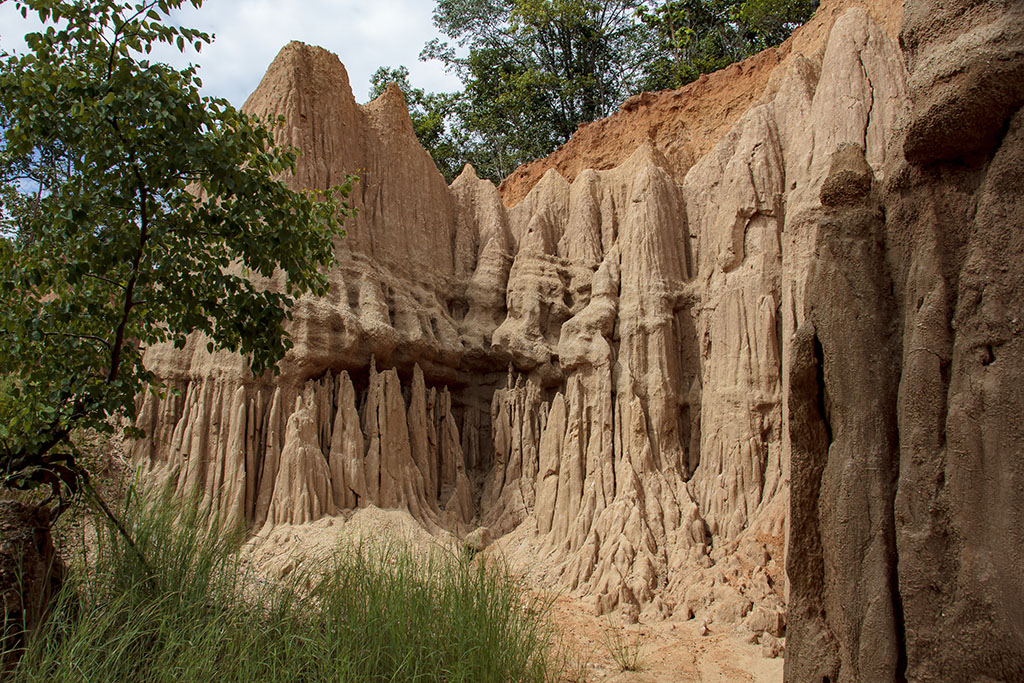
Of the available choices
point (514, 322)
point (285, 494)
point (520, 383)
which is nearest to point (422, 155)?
point (514, 322)

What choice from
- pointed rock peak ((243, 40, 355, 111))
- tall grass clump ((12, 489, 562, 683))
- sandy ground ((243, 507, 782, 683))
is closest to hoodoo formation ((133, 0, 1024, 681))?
pointed rock peak ((243, 40, 355, 111))

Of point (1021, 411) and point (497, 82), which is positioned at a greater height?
point (497, 82)

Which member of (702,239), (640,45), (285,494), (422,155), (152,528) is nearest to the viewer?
(152,528)

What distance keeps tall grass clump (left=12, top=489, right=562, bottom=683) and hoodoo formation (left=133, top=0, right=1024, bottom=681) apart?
2076 millimetres

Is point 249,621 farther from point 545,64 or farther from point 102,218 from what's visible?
point 545,64

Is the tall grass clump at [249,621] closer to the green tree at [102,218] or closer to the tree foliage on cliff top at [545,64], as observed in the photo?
the green tree at [102,218]

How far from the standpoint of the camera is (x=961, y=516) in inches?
194

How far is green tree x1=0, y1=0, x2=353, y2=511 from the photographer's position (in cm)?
674

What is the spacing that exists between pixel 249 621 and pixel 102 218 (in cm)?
368

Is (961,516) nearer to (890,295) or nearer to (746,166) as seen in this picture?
(890,295)

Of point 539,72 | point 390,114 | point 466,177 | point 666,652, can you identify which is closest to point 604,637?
point 666,652

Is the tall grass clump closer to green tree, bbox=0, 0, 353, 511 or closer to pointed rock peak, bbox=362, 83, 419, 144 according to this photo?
green tree, bbox=0, 0, 353, 511

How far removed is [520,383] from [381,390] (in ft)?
10.3

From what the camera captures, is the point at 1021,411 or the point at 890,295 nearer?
the point at 1021,411
